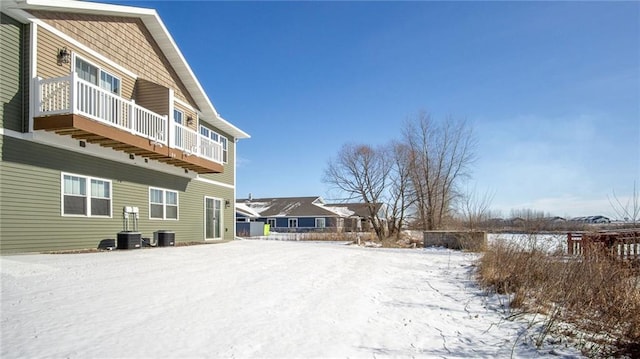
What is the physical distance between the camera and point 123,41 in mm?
14055

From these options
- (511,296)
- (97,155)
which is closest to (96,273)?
(97,155)

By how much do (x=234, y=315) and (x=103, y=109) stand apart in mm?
8519

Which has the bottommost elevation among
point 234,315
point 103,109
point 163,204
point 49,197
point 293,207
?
point 234,315

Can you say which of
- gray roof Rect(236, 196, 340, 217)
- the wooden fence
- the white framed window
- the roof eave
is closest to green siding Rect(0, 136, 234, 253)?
the white framed window

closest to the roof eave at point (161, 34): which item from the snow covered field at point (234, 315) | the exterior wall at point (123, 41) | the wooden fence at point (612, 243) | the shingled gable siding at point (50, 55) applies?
the exterior wall at point (123, 41)

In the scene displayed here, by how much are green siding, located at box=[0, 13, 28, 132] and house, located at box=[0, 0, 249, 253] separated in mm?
24

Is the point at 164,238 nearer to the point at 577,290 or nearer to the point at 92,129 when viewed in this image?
the point at 92,129

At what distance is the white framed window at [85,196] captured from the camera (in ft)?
37.5

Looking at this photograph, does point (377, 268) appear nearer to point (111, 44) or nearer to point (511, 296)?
point (511, 296)

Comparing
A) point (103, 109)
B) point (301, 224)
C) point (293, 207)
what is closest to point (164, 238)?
point (103, 109)

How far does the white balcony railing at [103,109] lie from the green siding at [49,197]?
121 cm

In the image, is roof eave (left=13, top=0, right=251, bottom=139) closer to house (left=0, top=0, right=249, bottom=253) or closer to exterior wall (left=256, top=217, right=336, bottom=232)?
house (left=0, top=0, right=249, bottom=253)

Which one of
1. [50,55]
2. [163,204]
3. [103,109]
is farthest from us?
[163,204]

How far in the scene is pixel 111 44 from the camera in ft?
43.9
